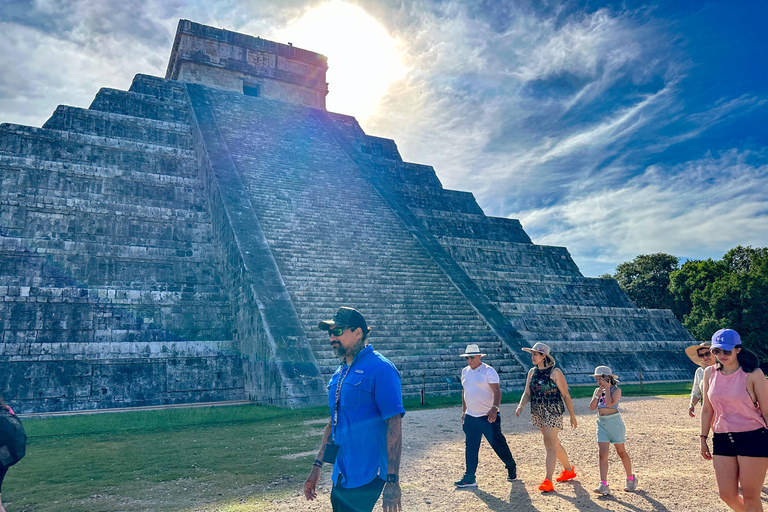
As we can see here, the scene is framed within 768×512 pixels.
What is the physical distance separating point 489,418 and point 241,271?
359 inches

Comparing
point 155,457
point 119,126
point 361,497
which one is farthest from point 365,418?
point 119,126

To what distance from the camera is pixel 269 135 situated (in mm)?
22203

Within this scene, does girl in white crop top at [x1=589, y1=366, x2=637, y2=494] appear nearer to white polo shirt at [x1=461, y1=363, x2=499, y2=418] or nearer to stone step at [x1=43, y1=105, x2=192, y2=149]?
white polo shirt at [x1=461, y1=363, x2=499, y2=418]

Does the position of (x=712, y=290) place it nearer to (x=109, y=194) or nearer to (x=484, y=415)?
(x=484, y=415)

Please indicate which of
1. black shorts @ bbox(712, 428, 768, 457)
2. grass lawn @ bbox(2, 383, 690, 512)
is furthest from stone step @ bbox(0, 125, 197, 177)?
black shorts @ bbox(712, 428, 768, 457)

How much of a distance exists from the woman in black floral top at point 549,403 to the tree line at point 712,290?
1131 inches

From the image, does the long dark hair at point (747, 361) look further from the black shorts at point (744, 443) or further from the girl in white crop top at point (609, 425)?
the girl in white crop top at point (609, 425)

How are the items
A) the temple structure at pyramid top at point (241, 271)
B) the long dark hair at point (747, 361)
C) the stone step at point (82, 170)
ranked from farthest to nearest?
the stone step at point (82, 170) → the temple structure at pyramid top at point (241, 271) → the long dark hair at point (747, 361)

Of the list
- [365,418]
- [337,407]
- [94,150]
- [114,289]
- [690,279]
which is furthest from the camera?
[690,279]

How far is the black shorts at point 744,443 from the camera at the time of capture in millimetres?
3875

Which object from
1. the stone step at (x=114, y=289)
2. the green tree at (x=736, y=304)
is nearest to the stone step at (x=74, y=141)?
the stone step at (x=114, y=289)

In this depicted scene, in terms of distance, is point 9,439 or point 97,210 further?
point 97,210

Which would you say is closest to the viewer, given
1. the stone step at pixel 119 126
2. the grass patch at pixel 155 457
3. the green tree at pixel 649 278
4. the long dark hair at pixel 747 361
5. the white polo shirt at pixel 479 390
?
the long dark hair at pixel 747 361

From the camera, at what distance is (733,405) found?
4020 mm
